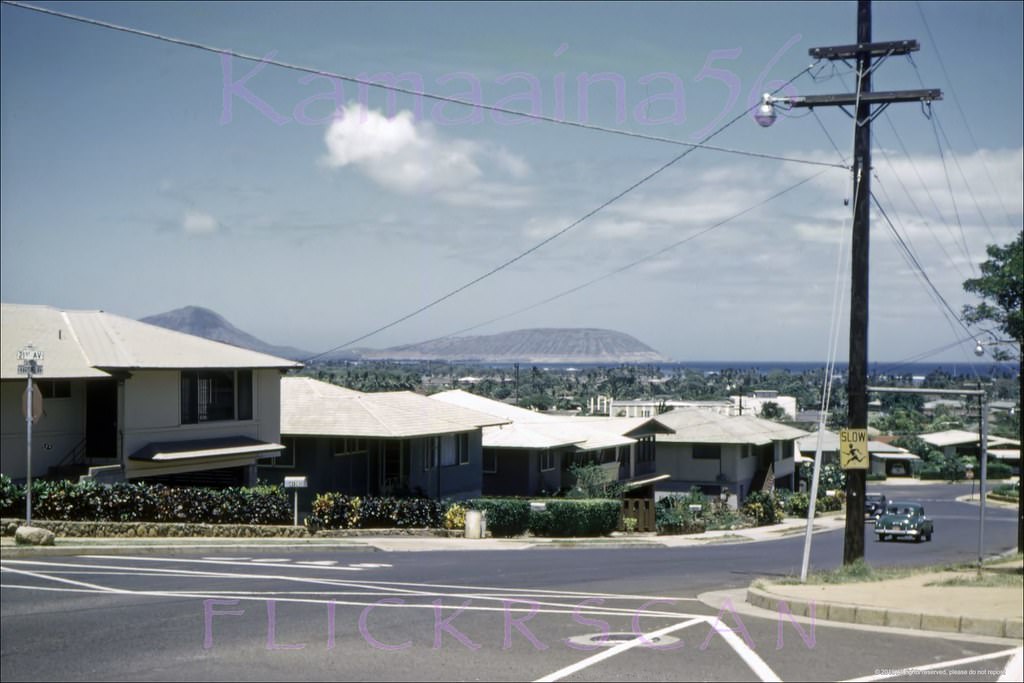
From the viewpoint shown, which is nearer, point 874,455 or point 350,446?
point 350,446

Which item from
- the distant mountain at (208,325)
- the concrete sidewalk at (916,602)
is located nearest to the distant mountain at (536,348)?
the distant mountain at (208,325)

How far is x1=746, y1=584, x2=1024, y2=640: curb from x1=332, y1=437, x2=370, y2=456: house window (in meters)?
25.0

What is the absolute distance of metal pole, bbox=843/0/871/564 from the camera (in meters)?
19.9

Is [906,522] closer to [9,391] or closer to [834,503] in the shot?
[834,503]

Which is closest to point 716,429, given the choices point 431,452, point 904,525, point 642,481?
point 642,481

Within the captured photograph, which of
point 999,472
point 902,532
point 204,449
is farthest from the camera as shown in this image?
point 999,472

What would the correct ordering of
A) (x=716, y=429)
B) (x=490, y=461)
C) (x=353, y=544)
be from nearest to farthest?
(x=353, y=544), (x=490, y=461), (x=716, y=429)

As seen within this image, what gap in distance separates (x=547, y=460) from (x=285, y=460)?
1465 cm

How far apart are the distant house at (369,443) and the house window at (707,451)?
74.1ft

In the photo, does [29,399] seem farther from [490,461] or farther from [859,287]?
[490,461]

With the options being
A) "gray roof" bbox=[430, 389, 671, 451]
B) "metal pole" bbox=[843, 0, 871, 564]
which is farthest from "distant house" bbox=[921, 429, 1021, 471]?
"metal pole" bbox=[843, 0, 871, 564]

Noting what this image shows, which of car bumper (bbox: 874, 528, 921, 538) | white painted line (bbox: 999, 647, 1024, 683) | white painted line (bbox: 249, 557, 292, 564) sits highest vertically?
white painted line (bbox: 999, 647, 1024, 683)

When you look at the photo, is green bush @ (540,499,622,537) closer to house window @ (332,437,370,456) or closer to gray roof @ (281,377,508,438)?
gray roof @ (281,377,508,438)

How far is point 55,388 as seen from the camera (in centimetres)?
3005
